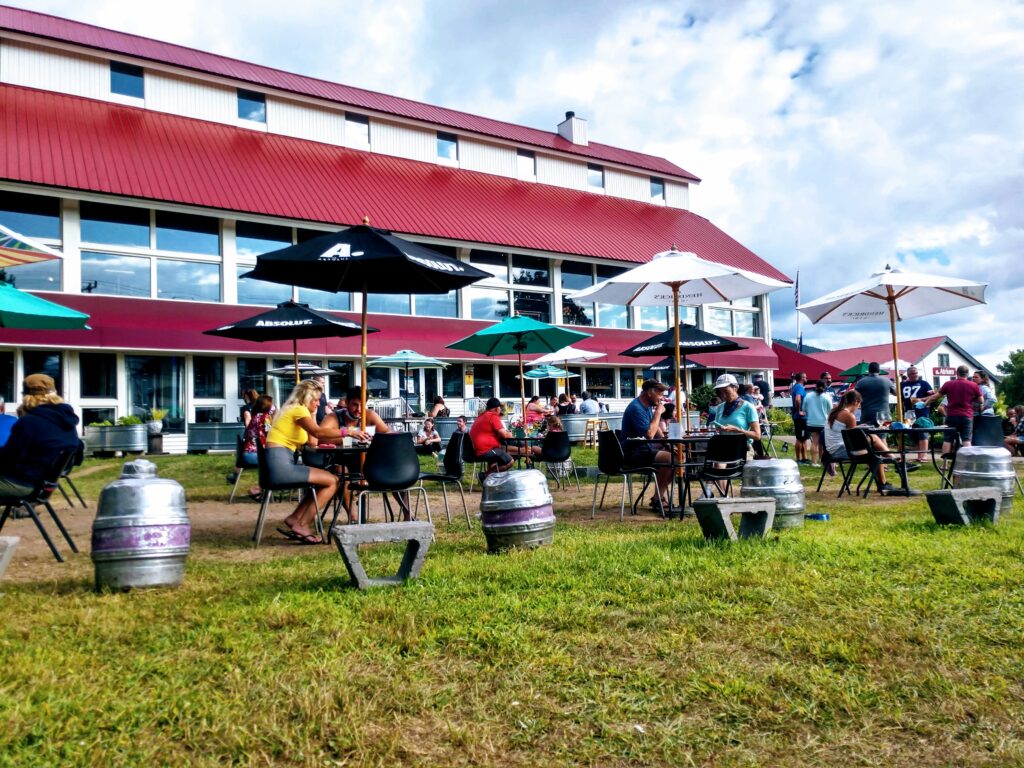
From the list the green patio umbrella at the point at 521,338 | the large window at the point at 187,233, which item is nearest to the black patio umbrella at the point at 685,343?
the green patio umbrella at the point at 521,338

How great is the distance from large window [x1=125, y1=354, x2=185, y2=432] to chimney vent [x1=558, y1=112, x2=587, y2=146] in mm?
18108

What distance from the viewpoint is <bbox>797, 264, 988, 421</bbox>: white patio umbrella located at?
33.5ft

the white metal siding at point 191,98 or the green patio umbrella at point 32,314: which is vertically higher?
the white metal siding at point 191,98

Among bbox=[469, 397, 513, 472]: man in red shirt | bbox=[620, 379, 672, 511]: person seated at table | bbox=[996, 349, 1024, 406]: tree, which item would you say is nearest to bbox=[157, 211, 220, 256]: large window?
bbox=[469, 397, 513, 472]: man in red shirt

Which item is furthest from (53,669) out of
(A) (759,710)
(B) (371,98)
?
(B) (371,98)

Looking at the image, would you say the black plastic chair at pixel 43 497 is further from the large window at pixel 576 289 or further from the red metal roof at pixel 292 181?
the large window at pixel 576 289

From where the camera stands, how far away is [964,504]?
6035 mm

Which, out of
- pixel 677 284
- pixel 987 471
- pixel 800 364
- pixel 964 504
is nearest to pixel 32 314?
pixel 677 284

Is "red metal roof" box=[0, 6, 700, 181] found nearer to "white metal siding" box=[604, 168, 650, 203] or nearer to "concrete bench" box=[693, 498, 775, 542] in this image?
"white metal siding" box=[604, 168, 650, 203]

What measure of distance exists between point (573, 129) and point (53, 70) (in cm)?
1770

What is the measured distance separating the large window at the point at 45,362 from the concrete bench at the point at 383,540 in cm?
1552

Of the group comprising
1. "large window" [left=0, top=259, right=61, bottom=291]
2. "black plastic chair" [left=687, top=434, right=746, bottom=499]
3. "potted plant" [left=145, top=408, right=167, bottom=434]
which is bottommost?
"black plastic chair" [left=687, top=434, right=746, bottom=499]

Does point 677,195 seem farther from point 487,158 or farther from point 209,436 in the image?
point 209,436

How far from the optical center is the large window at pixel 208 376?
61.7 feet
